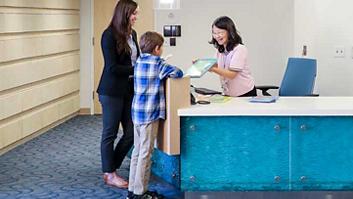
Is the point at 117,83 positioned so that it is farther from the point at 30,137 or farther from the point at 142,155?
the point at 30,137

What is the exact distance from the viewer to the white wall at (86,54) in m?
8.39

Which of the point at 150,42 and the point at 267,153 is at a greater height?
the point at 150,42

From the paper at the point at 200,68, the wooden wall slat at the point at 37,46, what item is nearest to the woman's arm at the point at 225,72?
the paper at the point at 200,68

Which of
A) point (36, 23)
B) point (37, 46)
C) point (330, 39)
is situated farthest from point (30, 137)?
point (330, 39)

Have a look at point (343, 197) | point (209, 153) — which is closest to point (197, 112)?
point (209, 153)

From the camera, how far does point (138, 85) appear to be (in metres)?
3.87

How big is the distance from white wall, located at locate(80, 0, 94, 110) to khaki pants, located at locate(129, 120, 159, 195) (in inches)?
182

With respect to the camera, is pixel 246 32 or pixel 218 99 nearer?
pixel 218 99

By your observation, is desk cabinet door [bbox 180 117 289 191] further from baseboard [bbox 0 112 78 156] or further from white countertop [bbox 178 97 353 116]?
baseboard [bbox 0 112 78 156]

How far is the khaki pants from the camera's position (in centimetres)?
388

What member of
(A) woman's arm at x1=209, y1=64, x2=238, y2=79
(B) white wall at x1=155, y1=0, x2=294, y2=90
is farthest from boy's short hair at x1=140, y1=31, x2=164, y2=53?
(B) white wall at x1=155, y1=0, x2=294, y2=90

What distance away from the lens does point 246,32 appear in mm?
7273

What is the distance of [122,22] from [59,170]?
164 cm

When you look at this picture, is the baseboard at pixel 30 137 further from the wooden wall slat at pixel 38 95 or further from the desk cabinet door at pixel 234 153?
the desk cabinet door at pixel 234 153
